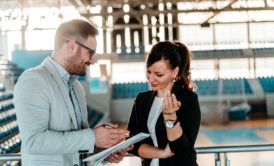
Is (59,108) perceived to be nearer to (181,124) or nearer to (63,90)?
(63,90)

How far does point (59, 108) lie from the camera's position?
1402 mm

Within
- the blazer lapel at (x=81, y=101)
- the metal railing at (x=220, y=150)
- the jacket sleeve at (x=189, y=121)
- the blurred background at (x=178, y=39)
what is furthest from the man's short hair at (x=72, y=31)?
the blurred background at (x=178, y=39)

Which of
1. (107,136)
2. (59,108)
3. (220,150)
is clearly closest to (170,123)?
(107,136)

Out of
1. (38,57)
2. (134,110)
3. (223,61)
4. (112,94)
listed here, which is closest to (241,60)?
(223,61)

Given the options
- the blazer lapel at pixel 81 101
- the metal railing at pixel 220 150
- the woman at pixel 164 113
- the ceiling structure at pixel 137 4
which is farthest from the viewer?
the ceiling structure at pixel 137 4

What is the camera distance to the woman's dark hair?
4.79ft

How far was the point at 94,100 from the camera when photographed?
12867mm

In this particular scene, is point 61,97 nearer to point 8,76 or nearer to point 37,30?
point 8,76

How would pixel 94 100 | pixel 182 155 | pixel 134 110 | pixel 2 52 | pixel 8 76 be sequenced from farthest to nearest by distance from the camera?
pixel 94 100, pixel 2 52, pixel 8 76, pixel 134 110, pixel 182 155

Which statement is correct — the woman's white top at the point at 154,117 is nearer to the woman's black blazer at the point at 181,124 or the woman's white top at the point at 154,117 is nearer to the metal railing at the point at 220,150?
Answer: the woman's black blazer at the point at 181,124

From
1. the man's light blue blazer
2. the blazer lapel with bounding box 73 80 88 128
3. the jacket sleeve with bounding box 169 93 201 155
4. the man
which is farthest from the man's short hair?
the jacket sleeve with bounding box 169 93 201 155

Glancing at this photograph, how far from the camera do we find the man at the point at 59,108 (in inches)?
52.6

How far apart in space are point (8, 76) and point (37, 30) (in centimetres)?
438

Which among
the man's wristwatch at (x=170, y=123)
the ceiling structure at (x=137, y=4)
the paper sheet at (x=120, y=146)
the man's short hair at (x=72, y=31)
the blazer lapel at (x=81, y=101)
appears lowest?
the paper sheet at (x=120, y=146)
